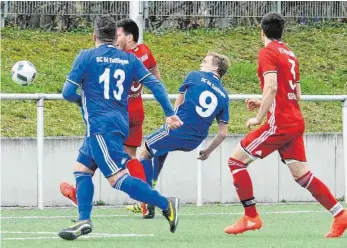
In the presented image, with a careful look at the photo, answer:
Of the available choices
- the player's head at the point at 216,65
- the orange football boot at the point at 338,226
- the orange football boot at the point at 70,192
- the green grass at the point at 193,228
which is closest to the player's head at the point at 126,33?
the player's head at the point at 216,65

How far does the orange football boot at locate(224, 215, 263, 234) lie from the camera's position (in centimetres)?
1043

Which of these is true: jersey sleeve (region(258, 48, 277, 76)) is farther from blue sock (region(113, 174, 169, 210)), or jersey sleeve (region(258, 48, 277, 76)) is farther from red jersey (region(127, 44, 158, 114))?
red jersey (region(127, 44, 158, 114))

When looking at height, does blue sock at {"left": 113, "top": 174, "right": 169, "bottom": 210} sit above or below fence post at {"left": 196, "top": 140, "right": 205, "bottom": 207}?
above

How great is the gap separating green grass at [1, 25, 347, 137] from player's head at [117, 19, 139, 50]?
376 centimetres

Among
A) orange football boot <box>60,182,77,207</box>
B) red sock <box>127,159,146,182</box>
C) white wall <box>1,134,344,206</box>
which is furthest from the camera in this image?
white wall <box>1,134,344,206</box>

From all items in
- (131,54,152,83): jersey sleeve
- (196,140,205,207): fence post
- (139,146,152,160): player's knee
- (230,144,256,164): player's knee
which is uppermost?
(131,54,152,83): jersey sleeve

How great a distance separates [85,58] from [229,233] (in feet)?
6.50

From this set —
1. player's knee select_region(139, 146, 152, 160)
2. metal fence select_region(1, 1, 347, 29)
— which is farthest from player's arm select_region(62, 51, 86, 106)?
metal fence select_region(1, 1, 347, 29)

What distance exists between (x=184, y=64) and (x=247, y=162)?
33.8ft

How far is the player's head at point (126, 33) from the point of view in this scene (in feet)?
39.8

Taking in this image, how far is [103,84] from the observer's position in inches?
385

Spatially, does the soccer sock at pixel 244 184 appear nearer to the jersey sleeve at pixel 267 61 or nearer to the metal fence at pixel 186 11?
the jersey sleeve at pixel 267 61

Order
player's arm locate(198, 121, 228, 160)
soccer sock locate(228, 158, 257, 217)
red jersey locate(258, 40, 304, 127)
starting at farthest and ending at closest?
player's arm locate(198, 121, 228, 160), soccer sock locate(228, 158, 257, 217), red jersey locate(258, 40, 304, 127)

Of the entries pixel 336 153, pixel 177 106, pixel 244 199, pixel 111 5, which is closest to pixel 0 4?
pixel 111 5
